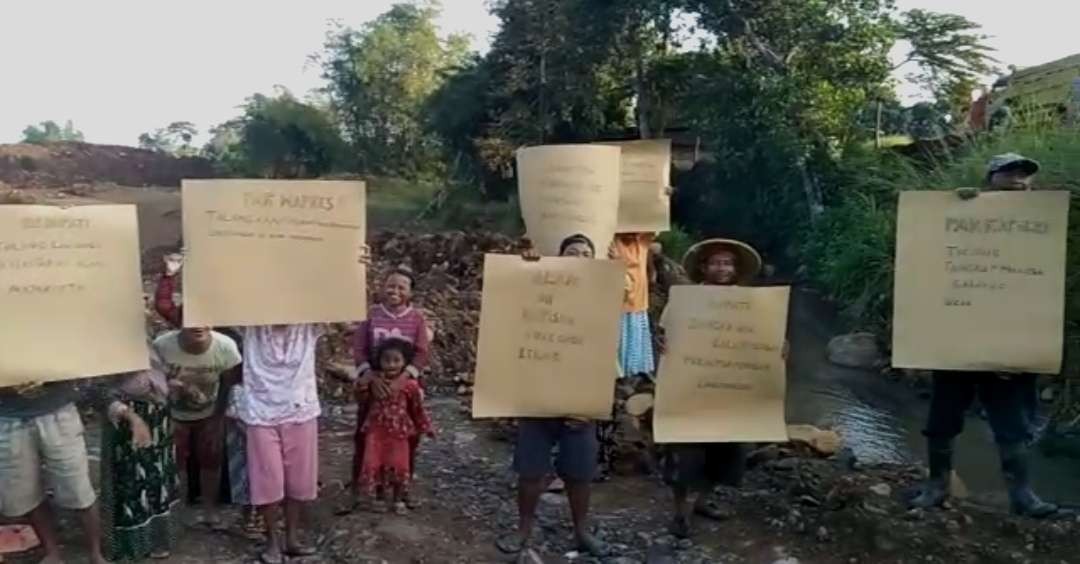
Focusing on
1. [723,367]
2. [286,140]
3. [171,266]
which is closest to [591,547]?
[723,367]

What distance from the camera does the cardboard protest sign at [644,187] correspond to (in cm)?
549

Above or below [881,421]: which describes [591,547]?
above

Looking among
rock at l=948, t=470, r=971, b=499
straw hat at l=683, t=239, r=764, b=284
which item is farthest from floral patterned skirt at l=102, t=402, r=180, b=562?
rock at l=948, t=470, r=971, b=499

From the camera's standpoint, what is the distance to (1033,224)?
14.2ft

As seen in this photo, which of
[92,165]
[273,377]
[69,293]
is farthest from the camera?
[92,165]

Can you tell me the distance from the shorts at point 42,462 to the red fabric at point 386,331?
123 cm

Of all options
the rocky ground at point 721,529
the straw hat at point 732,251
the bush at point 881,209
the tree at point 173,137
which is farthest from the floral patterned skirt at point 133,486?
the tree at point 173,137

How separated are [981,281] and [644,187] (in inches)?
70.9

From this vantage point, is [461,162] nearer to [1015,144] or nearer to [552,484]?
[1015,144]

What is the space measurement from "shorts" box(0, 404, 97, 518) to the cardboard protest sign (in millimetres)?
2774

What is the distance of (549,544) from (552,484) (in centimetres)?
69

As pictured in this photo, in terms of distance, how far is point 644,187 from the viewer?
18.2ft

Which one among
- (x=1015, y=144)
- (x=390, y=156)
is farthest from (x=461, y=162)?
(x=1015, y=144)

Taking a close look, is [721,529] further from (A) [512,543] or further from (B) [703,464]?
(A) [512,543]
